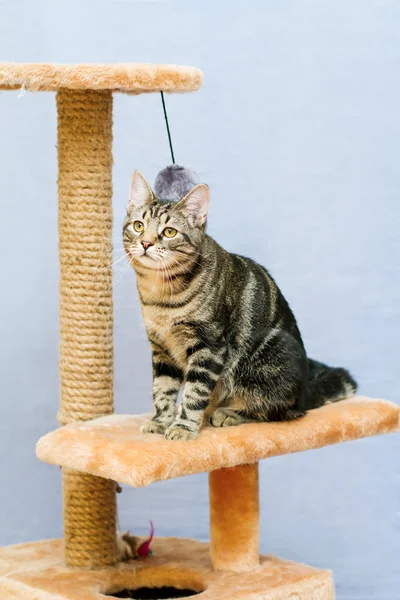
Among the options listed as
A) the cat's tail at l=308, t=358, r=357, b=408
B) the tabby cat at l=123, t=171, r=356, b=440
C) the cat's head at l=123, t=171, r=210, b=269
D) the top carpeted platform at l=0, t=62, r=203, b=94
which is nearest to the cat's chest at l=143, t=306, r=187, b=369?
the tabby cat at l=123, t=171, r=356, b=440

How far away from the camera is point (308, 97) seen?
8.77 feet

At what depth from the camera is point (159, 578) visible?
209 centimetres

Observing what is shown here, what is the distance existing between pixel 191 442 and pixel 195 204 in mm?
468

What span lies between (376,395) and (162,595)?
0.96m

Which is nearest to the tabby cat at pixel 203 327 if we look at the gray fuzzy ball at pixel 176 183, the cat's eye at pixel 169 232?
the cat's eye at pixel 169 232

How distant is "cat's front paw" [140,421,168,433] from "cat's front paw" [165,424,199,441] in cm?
7

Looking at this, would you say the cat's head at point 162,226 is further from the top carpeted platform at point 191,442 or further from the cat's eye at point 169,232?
the top carpeted platform at point 191,442

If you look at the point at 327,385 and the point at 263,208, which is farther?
the point at 263,208

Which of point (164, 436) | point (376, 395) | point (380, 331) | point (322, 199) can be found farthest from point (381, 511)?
point (164, 436)

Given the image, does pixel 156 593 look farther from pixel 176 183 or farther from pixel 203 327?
pixel 176 183

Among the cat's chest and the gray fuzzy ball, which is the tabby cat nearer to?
the cat's chest

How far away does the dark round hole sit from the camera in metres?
2.06

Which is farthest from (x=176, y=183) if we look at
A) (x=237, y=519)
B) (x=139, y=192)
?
(x=237, y=519)

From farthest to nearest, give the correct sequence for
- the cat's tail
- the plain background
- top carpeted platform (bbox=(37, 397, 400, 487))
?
the plain background, the cat's tail, top carpeted platform (bbox=(37, 397, 400, 487))
